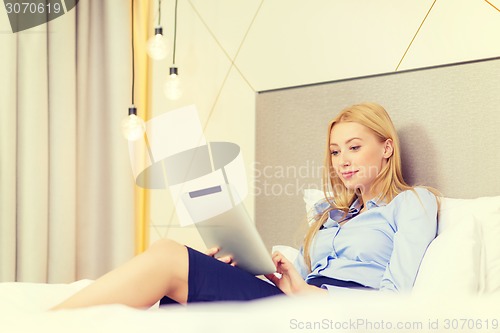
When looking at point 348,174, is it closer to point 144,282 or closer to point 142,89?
point 144,282

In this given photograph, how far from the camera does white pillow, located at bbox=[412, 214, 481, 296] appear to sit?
1.40m

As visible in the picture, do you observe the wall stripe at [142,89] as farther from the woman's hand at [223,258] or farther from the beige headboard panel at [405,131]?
the woman's hand at [223,258]

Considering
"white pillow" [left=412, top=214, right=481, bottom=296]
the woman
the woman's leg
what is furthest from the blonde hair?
the woman's leg

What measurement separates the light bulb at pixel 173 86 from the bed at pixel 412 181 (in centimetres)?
44

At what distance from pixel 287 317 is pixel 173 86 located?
1.97 metres

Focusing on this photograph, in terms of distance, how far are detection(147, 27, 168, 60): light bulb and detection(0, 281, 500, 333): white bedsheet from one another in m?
1.70

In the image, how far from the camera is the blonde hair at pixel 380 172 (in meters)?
1.85

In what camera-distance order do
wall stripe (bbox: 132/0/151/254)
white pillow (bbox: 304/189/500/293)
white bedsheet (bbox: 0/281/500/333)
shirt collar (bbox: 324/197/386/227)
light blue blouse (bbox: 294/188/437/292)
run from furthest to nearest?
wall stripe (bbox: 132/0/151/254) < shirt collar (bbox: 324/197/386/227) < light blue blouse (bbox: 294/188/437/292) < white pillow (bbox: 304/189/500/293) < white bedsheet (bbox: 0/281/500/333)

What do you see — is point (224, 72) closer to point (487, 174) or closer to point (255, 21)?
point (255, 21)

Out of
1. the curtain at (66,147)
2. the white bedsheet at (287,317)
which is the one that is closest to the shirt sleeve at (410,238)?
the white bedsheet at (287,317)

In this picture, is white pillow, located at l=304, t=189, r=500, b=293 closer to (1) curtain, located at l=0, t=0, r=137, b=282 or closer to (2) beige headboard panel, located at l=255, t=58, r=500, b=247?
(2) beige headboard panel, located at l=255, t=58, r=500, b=247

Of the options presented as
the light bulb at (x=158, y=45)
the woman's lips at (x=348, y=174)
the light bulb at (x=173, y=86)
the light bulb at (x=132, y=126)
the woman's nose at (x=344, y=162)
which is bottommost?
the woman's lips at (x=348, y=174)

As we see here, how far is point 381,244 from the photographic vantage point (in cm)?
170

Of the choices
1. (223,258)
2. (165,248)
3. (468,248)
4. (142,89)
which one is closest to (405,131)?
(468,248)
